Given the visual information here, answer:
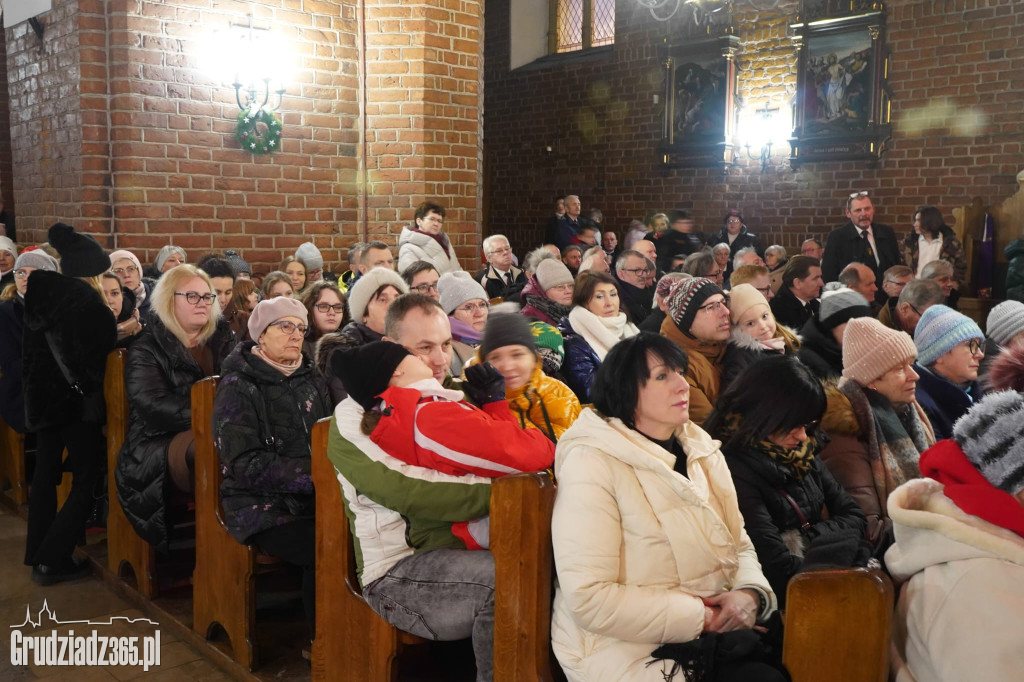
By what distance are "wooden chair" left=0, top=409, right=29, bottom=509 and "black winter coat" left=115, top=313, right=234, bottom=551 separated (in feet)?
5.74

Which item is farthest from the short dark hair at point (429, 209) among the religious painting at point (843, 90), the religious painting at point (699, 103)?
the religious painting at point (699, 103)

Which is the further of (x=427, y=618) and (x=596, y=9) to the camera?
(x=596, y=9)

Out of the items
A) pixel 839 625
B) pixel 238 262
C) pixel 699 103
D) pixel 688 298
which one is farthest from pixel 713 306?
pixel 699 103

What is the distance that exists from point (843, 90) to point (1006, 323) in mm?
7142

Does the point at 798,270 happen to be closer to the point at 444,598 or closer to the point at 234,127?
the point at 444,598

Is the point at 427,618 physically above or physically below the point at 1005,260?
below

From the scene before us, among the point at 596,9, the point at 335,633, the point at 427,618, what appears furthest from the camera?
the point at 596,9

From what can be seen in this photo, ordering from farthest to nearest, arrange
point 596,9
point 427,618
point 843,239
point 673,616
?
point 596,9
point 843,239
point 427,618
point 673,616

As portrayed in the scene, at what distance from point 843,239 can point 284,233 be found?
478cm

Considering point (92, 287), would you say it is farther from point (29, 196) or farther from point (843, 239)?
point (843, 239)

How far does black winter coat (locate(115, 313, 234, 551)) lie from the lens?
3.84 meters

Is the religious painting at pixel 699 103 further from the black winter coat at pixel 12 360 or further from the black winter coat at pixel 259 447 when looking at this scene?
the black winter coat at pixel 259 447

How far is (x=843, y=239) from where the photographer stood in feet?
26.9

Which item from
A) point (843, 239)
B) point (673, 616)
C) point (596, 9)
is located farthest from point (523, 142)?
point (673, 616)
